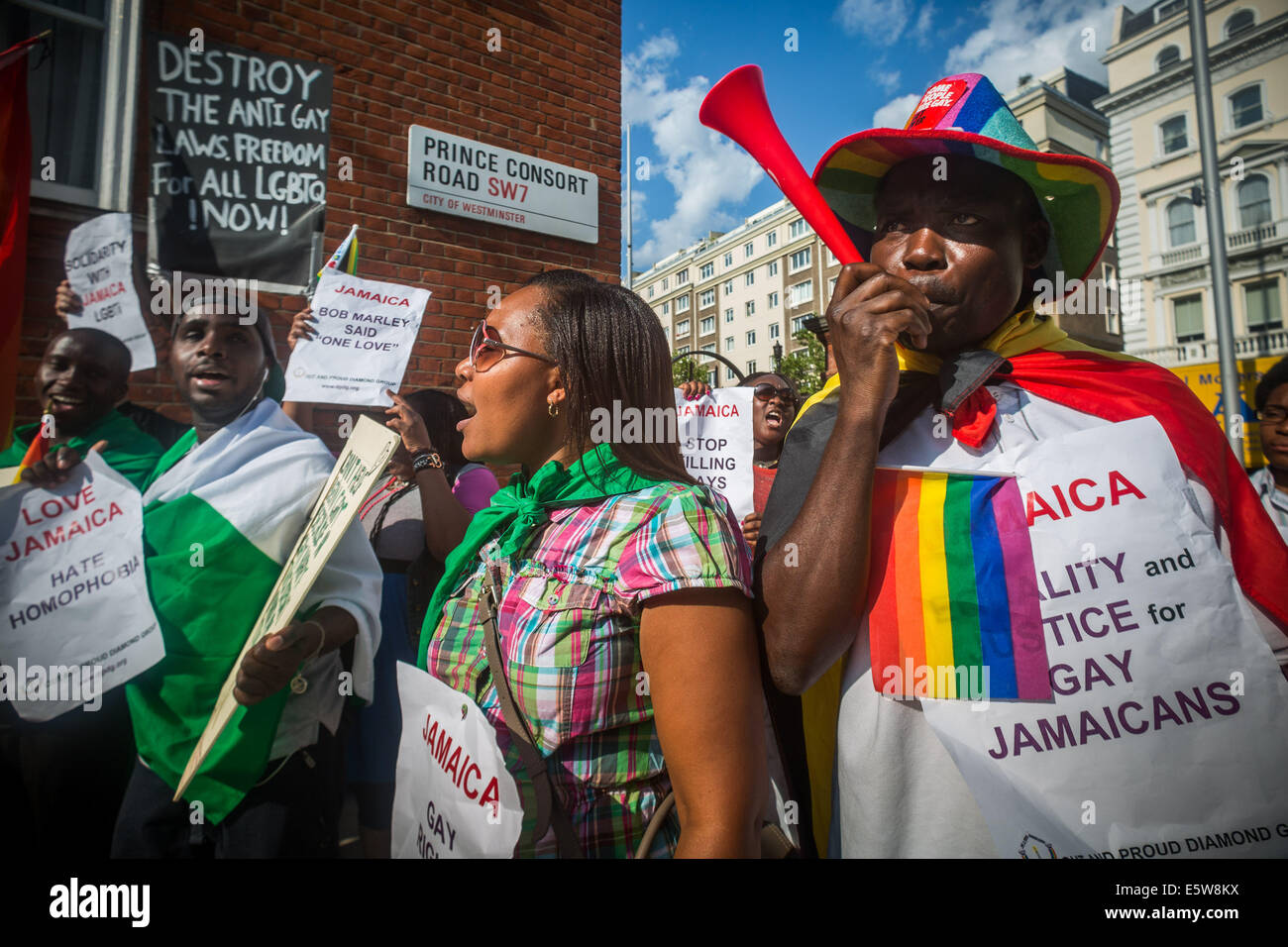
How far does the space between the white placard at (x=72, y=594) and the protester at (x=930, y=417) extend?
171 centimetres

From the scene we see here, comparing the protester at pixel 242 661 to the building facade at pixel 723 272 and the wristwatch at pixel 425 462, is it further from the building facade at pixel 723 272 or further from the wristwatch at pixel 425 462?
the building facade at pixel 723 272

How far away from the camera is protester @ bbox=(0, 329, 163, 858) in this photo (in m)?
1.91

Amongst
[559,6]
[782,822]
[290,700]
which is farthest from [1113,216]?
[559,6]

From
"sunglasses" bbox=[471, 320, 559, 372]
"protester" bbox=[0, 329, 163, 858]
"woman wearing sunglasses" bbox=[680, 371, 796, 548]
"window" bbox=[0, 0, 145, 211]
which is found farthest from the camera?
"woman wearing sunglasses" bbox=[680, 371, 796, 548]

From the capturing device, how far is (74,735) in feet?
6.26

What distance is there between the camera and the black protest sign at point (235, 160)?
312 centimetres

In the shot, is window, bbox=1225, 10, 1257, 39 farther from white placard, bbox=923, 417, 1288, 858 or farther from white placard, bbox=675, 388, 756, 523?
white placard, bbox=675, 388, 756, 523

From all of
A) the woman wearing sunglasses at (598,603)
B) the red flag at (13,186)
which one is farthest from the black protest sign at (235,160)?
the woman wearing sunglasses at (598,603)

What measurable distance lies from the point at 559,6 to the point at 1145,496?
4.16 meters

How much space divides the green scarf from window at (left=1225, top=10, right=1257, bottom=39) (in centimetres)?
184

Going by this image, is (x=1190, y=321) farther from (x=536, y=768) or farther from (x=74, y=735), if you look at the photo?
(x=74, y=735)

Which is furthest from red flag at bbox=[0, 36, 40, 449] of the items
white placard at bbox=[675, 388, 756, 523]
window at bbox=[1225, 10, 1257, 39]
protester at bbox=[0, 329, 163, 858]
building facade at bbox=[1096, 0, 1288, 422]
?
window at bbox=[1225, 10, 1257, 39]
